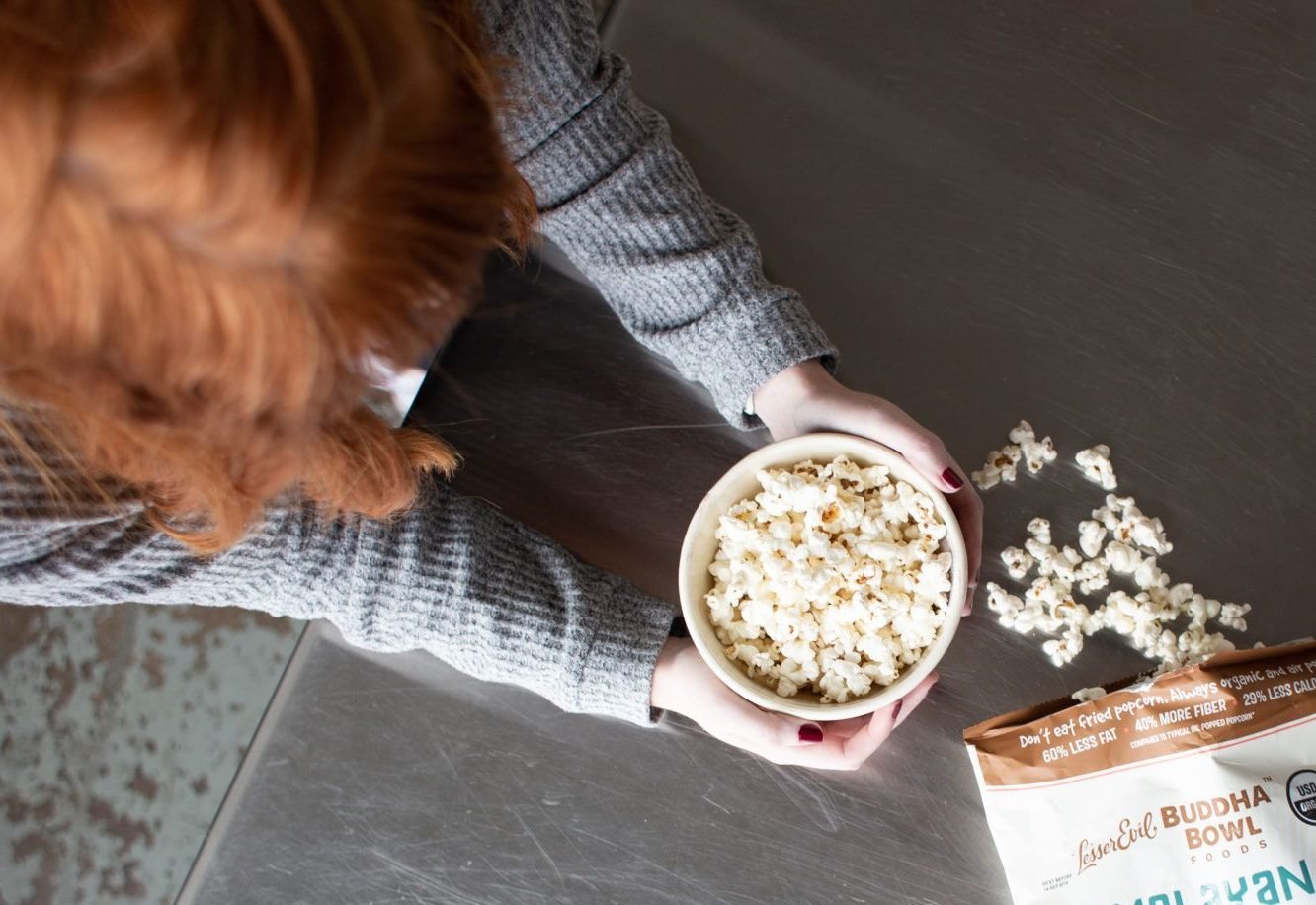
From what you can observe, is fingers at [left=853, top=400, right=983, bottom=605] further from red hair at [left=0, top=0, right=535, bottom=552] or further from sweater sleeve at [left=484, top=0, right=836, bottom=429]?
red hair at [left=0, top=0, right=535, bottom=552]

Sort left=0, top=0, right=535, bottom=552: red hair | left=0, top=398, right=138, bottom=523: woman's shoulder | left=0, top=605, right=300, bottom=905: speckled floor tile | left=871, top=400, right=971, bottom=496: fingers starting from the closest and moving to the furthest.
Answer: left=0, top=0, right=535, bottom=552: red hair, left=0, top=398, right=138, bottom=523: woman's shoulder, left=871, top=400, right=971, bottom=496: fingers, left=0, top=605, right=300, bottom=905: speckled floor tile

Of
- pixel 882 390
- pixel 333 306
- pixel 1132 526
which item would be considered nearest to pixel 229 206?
pixel 333 306

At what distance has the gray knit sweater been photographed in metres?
0.73

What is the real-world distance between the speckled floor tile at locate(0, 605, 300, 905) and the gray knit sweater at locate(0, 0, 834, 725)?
5.1 inches

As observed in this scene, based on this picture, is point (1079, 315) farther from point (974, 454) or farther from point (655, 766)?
point (655, 766)

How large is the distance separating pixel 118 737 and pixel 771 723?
52 cm

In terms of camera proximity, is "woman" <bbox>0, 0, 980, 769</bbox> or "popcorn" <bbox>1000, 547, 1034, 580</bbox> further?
"popcorn" <bbox>1000, 547, 1034, 580</bbox>

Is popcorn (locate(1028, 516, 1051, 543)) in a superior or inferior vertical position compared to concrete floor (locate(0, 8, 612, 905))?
superior

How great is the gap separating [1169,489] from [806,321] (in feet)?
0.97

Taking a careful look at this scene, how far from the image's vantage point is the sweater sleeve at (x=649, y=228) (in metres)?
0.75

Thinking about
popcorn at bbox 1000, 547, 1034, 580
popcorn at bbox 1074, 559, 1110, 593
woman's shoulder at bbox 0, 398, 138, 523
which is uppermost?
popcorn at bbox 1074, 559, 1110, 593

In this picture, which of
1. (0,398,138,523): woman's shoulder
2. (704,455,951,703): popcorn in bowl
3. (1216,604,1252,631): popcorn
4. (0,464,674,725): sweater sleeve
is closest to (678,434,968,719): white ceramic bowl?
(704,455,951,703): popcorn in bowl

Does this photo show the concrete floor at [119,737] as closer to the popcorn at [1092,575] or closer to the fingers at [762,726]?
the fingers at [762,726]

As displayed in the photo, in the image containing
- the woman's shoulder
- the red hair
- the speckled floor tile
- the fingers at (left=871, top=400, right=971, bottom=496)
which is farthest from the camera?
the speckled floor tile
